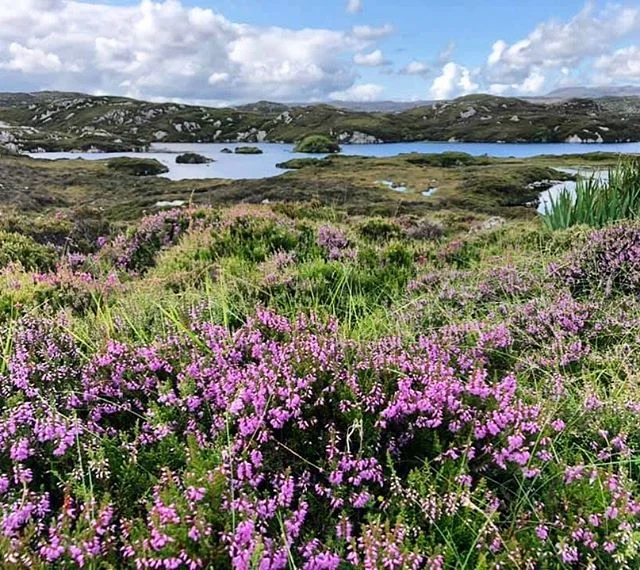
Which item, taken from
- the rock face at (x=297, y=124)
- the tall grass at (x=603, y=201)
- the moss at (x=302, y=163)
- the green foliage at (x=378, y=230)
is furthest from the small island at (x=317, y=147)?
the tall grass at (x=603, y=201)

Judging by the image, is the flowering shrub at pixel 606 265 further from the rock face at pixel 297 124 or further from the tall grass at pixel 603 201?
the rock face at pixel 297 124

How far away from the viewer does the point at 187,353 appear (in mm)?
3389

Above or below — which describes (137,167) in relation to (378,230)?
below

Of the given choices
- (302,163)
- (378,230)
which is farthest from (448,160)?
(378,230)

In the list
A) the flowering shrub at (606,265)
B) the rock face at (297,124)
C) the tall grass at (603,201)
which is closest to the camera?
the flowering shrub at (606,265)

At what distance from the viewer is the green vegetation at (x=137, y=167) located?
66.5 metres

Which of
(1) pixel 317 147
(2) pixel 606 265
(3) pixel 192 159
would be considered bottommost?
(3) pixel 192 159

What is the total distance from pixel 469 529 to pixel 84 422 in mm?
1974

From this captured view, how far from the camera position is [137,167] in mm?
67938

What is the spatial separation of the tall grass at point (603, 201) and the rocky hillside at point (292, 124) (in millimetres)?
105316

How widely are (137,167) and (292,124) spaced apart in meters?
86.5

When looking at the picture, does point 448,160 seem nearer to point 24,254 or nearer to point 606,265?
point 24,254

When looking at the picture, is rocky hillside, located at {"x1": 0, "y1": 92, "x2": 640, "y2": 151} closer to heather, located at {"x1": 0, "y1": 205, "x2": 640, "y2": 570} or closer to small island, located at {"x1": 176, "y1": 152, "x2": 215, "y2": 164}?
small island, located at {"x1": 176, "y1": 152, "x2": 215, "y2": 164}

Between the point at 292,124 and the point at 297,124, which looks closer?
the point at 297,124
